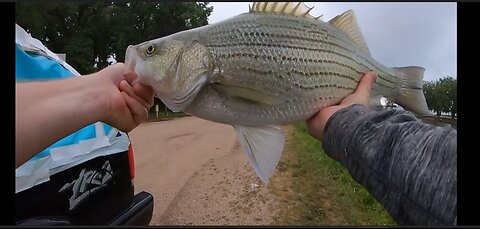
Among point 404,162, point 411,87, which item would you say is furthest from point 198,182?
point 404,162

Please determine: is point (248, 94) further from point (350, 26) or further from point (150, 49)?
point (350, 26)

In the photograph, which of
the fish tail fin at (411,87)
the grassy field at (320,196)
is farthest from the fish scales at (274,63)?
the grassy field at (320,196)

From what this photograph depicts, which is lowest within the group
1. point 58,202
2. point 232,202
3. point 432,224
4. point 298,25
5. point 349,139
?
point 232,202

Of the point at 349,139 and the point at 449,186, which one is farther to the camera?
the point at 349,139

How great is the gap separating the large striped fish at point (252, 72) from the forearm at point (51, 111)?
0.22 m

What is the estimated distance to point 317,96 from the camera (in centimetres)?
137

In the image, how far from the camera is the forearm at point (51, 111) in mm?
1252

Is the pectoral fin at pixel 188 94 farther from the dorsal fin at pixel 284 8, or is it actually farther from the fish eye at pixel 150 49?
the dorsal fin at pixel 284 8

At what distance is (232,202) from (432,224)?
3.99m

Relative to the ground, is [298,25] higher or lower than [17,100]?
higher

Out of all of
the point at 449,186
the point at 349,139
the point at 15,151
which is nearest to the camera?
the point at 449,186

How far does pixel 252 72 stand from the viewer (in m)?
1.31
